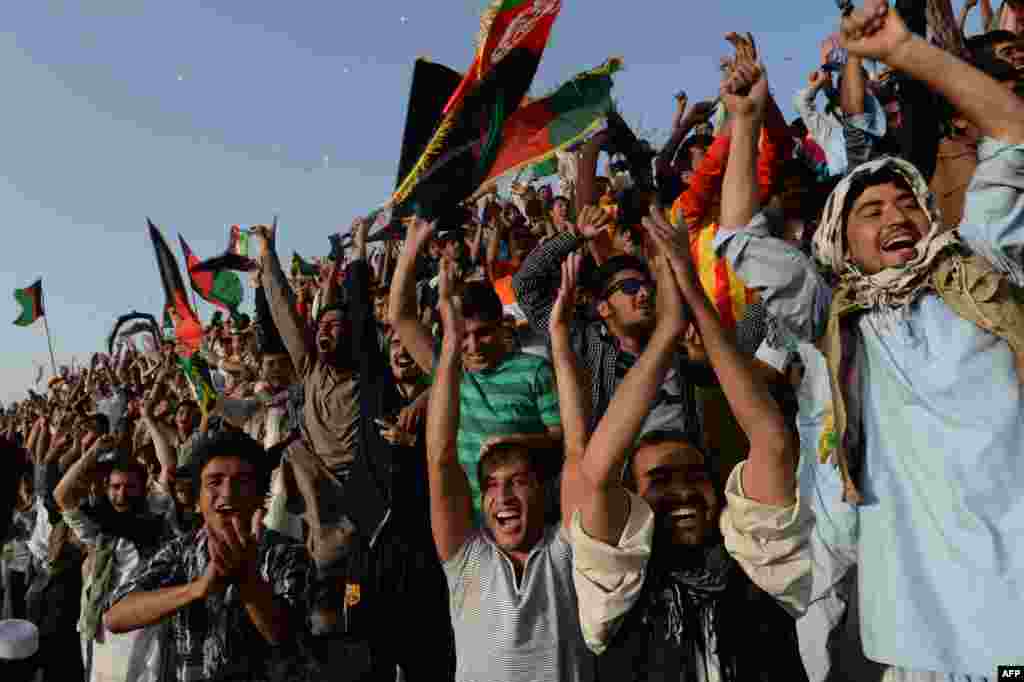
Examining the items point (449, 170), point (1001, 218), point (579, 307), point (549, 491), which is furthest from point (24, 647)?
point (579, 307)

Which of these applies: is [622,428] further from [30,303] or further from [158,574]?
[30,303]

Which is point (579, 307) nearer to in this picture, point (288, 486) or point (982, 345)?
point (288, 486)

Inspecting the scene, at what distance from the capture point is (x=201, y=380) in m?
9.04

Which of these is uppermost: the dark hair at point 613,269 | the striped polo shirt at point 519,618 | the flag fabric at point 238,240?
the flag fabric at point 238,240

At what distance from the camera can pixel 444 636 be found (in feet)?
12.0

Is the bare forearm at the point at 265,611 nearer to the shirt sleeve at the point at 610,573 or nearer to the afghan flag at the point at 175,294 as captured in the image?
the shirt sleeve at the point at 610,573

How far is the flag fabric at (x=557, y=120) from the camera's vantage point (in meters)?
5.67

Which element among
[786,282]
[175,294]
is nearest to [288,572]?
[786,282]

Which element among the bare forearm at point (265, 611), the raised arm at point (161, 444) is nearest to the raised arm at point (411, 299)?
the bare forearm at point (265, 611)

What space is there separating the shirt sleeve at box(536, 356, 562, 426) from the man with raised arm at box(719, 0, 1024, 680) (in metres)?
1.41

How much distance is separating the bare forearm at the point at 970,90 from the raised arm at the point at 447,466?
1.56 m

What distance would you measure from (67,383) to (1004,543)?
1620 cm

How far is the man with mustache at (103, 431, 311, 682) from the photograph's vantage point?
8.76 ft

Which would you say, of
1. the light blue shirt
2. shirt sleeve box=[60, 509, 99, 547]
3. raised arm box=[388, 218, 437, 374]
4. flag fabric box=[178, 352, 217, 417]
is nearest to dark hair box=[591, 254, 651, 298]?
raised arm box=[388, 218, 437, 374]
